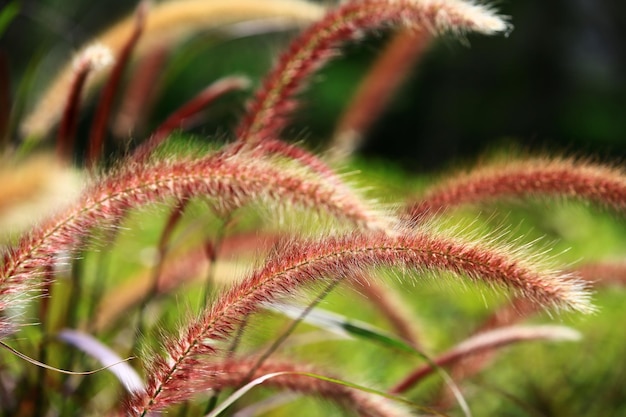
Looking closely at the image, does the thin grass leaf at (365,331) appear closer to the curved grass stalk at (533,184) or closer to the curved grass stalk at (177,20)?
the curved grass stalk at (533,184)

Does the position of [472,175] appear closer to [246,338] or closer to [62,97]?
[246,338]

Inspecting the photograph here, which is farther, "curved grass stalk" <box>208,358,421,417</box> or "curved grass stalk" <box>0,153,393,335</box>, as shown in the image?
"curved grass stalk" <box>208,358,421,417</box>

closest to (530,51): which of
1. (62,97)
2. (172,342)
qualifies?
(62,97)

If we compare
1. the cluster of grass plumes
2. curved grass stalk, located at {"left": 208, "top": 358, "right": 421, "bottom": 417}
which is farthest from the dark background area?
curved grass stalk, located at {"left": 208, "top": 358, "right": 421, "bottom": 417}

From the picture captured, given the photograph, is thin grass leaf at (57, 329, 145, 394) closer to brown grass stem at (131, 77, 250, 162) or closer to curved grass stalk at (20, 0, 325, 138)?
brown grass stem at (131, 77, 250, 162)

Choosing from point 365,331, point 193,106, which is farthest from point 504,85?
point 365,331

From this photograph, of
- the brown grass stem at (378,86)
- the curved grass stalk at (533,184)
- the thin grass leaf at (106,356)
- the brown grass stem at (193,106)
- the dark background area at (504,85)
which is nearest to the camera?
the thin grass leaf at (106,356)

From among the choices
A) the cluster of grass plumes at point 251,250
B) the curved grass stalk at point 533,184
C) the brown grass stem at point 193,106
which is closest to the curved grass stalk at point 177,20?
the cluster of grass plumes at point 251,250
